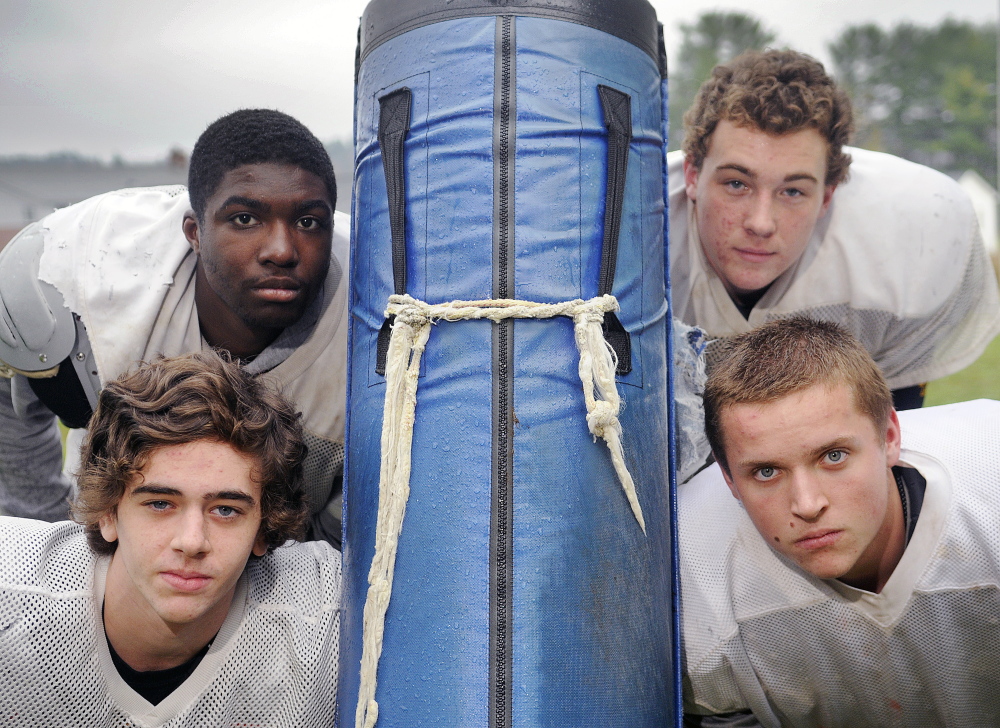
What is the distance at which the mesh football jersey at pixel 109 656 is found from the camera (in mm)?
1953

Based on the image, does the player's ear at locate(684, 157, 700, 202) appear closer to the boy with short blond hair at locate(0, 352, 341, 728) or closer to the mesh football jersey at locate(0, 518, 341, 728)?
the boy with short blond hair at locate(0, 352, 341, 728)

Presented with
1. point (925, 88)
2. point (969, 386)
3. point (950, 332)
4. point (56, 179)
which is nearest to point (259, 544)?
point (950, 332)

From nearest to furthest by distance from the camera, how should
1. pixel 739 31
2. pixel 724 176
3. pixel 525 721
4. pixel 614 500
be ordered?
1. pixel 525 721
2. pixel 614 500
3. pixel 724 176
4. pixel 739 31

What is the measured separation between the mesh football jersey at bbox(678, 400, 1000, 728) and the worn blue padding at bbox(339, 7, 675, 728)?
1.16 feet

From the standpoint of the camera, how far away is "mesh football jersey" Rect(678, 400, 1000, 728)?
2070 mm

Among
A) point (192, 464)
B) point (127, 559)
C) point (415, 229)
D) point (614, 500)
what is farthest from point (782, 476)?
point (127, 559)

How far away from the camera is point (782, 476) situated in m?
2.01

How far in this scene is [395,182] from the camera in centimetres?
186

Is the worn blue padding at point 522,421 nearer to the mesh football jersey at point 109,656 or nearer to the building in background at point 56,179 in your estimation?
the mesh football jersey at point 109,656

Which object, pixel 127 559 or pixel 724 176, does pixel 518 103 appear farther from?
pixel 127 559

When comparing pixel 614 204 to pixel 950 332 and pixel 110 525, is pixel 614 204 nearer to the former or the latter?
pixel 110 525

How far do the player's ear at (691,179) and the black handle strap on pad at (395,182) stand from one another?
47.6 inches

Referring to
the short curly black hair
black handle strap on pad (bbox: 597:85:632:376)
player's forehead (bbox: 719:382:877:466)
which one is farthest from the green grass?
black handle strap on pad (bbox: 597:85:632:376)

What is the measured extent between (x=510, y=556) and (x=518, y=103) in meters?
0.85
